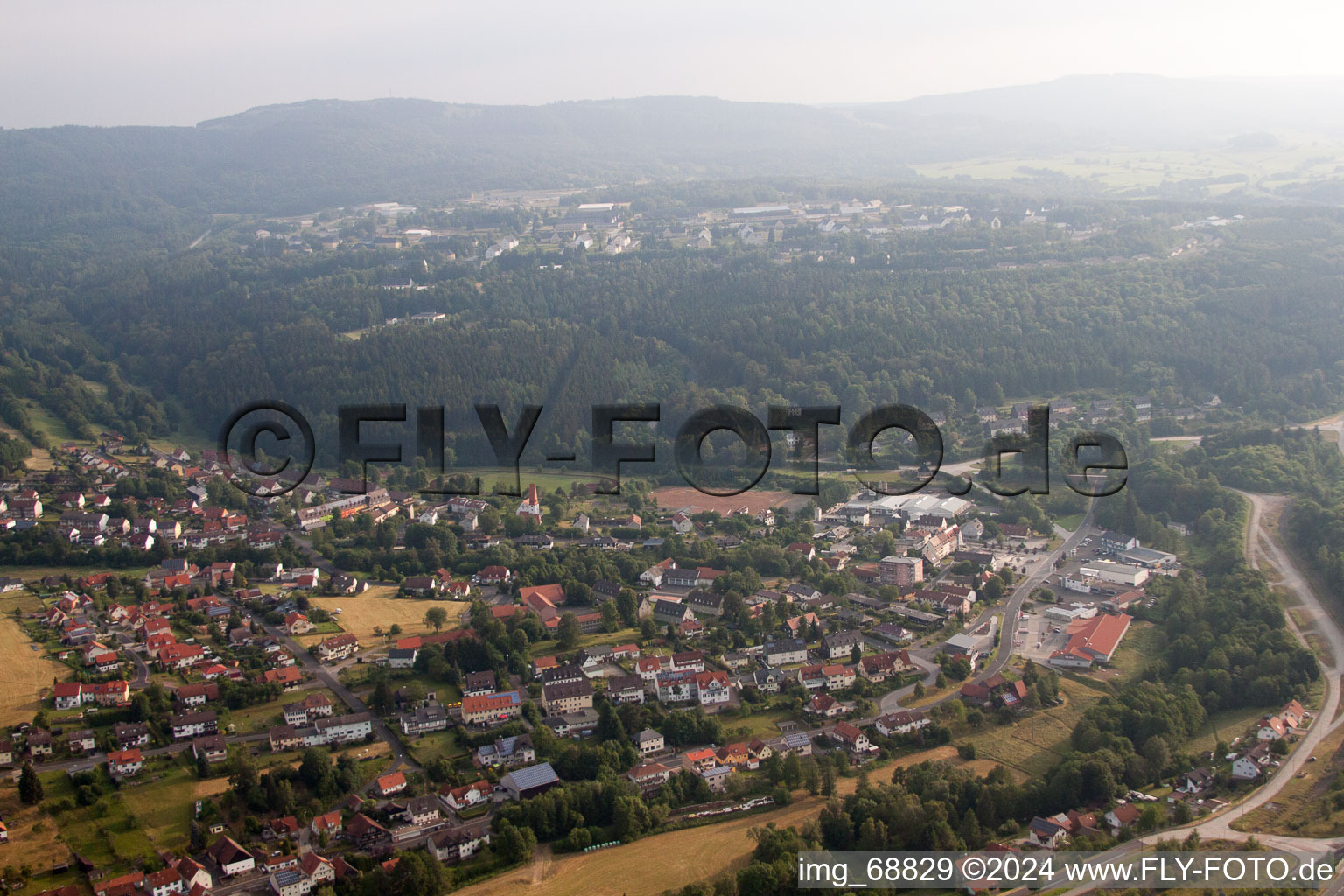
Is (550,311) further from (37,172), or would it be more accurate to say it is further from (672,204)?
(37,172)

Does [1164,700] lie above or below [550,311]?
below

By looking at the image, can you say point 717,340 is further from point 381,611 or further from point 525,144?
point 525,144

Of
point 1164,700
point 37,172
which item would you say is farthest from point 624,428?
point 37,172

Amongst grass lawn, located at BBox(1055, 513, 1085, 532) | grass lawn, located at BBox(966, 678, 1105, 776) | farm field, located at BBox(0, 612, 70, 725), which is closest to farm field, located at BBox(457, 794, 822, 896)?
grass lawn, located at BBox(966, 678, 1105, 776)

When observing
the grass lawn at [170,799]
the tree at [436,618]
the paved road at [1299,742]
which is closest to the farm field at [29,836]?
the grass lawn at [170,799]

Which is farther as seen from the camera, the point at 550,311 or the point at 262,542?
the point at 550,311

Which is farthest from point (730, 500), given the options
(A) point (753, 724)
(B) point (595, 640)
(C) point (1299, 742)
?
(C) point (1299, 742)
